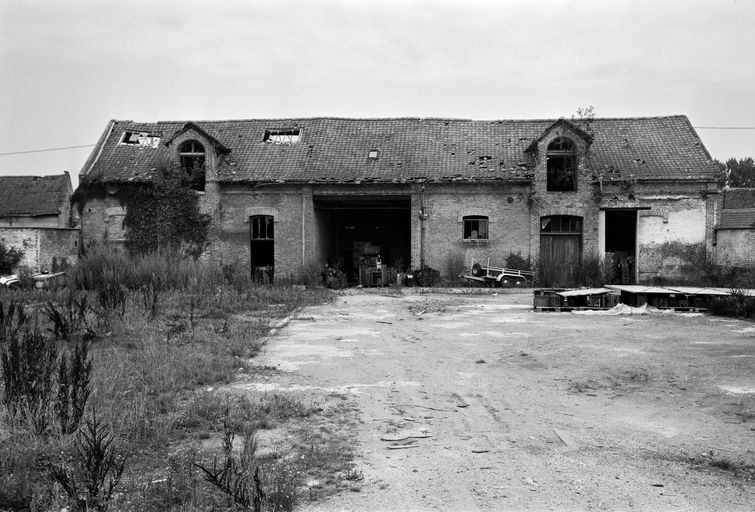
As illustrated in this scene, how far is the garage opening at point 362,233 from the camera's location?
28.4 m

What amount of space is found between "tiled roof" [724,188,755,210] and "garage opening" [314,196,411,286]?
77.2 ft

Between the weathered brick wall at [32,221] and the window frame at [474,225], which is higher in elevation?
the weathered brick wall at [32,221]

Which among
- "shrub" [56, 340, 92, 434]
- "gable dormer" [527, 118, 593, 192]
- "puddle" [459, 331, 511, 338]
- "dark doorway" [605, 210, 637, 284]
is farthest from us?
"dark doorway" [605, 210, 637, 284]

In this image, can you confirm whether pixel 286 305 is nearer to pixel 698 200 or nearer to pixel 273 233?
pixel 273 233

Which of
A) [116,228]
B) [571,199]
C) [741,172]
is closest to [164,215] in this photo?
[116,228]

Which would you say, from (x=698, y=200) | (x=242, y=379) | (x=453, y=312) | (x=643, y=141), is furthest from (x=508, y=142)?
(x=242, y=379)

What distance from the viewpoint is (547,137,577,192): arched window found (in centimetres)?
2533

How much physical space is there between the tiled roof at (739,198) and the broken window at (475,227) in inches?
933

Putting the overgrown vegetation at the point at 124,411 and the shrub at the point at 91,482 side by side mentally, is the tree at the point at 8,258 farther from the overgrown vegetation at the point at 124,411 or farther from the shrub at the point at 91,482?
the shrub at the point at 91,482

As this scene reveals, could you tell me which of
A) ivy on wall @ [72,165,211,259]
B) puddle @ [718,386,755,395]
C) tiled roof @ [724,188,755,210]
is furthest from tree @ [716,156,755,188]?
puddle @ [718,386,755,395]

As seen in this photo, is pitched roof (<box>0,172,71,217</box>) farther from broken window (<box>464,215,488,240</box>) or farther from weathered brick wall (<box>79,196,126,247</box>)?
broken window (<box>464,215,488,240</box>)

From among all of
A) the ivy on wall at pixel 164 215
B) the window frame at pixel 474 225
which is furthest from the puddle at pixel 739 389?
the ivy on wall at pixel 164 215

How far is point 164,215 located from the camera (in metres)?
25.7

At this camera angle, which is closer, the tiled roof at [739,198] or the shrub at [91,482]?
the shrub at [91,482]
